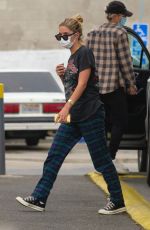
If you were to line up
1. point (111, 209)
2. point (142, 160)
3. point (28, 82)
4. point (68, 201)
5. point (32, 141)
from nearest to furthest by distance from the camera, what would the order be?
1. point (111, 209)
2. point (68, 201)
3. point (142, 160)
4. point (28, 82)
5. point (32, 141)

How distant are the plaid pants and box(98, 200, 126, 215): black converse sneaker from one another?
4cm

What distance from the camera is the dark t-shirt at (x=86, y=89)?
7582 millimetres

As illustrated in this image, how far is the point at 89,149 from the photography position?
7688 mm

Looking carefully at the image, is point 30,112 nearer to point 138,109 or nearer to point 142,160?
point 142,160

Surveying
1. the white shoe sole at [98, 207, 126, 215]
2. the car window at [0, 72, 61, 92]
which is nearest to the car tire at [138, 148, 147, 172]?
the white shoe sole at [98, 207, 126, 215]

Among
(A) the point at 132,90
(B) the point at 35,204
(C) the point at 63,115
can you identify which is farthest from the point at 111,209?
(A) the point at 132,90

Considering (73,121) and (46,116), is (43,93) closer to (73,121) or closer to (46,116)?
(46,116)

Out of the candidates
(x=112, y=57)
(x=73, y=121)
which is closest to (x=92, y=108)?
(x=73, y=121)

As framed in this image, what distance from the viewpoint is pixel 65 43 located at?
7.69 m

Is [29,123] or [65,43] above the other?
[65,43]

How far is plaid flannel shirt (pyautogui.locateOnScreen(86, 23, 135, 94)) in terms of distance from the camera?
1005 centimetres

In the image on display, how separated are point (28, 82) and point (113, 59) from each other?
8523 mm

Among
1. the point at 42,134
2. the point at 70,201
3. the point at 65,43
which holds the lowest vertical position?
the point at 42,134

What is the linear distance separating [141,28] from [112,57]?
14.2 meters
